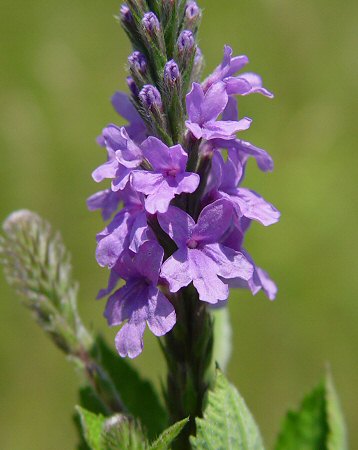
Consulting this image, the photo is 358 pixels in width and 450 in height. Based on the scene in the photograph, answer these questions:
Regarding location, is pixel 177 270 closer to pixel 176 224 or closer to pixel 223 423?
pixel 176 224

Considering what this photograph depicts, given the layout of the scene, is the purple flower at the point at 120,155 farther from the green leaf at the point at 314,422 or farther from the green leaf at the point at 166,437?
the green leaf at the point at 314,422

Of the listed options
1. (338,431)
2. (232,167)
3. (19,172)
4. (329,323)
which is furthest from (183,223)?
(19,172)

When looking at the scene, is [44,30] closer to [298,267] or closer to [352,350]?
[298,267]

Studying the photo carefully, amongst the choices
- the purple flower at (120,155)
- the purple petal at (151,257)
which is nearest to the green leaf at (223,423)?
the purple petal at (151,257)

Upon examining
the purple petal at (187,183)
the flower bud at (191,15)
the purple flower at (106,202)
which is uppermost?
the flower bud at (191,15)

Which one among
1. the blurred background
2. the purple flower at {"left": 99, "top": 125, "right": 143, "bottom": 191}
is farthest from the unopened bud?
the blurred background

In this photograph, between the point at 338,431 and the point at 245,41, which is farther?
the point at 245,41
